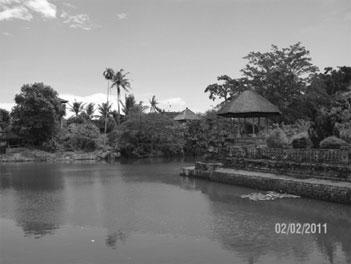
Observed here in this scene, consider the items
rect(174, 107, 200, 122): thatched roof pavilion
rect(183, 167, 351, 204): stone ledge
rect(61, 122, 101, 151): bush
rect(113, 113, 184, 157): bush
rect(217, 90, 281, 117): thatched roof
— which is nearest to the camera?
rect(183, 167, 351, 204): stone ledge

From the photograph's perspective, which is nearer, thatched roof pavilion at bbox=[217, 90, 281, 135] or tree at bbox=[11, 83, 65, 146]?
thatched roof pavilion at bbox=[217, 90, 281, 135]

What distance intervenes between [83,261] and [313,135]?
44.7ft

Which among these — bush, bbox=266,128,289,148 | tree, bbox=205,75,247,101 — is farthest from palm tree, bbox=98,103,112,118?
bush, bbox=266,128,289,148

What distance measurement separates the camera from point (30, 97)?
47.0 m

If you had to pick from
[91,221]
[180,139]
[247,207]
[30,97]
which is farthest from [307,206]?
[30,97]

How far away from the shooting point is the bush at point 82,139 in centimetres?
5109

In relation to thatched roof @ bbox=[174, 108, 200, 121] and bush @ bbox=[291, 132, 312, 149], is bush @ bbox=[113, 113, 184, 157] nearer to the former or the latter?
thatched roof @ bbox=[174, 108, 200, 121]

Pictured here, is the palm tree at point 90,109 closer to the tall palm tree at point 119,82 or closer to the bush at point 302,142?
the tall palm tree at point 119,82

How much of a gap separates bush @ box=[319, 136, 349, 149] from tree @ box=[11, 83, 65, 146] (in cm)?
3568

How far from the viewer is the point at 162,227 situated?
12.8 metres

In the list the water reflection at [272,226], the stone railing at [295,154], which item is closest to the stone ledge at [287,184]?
the water reflection at [272,226]

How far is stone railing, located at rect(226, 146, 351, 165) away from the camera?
16788 millimetres

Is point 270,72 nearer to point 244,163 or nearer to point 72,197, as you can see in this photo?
point 244,163

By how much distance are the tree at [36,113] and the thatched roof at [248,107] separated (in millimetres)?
26736
